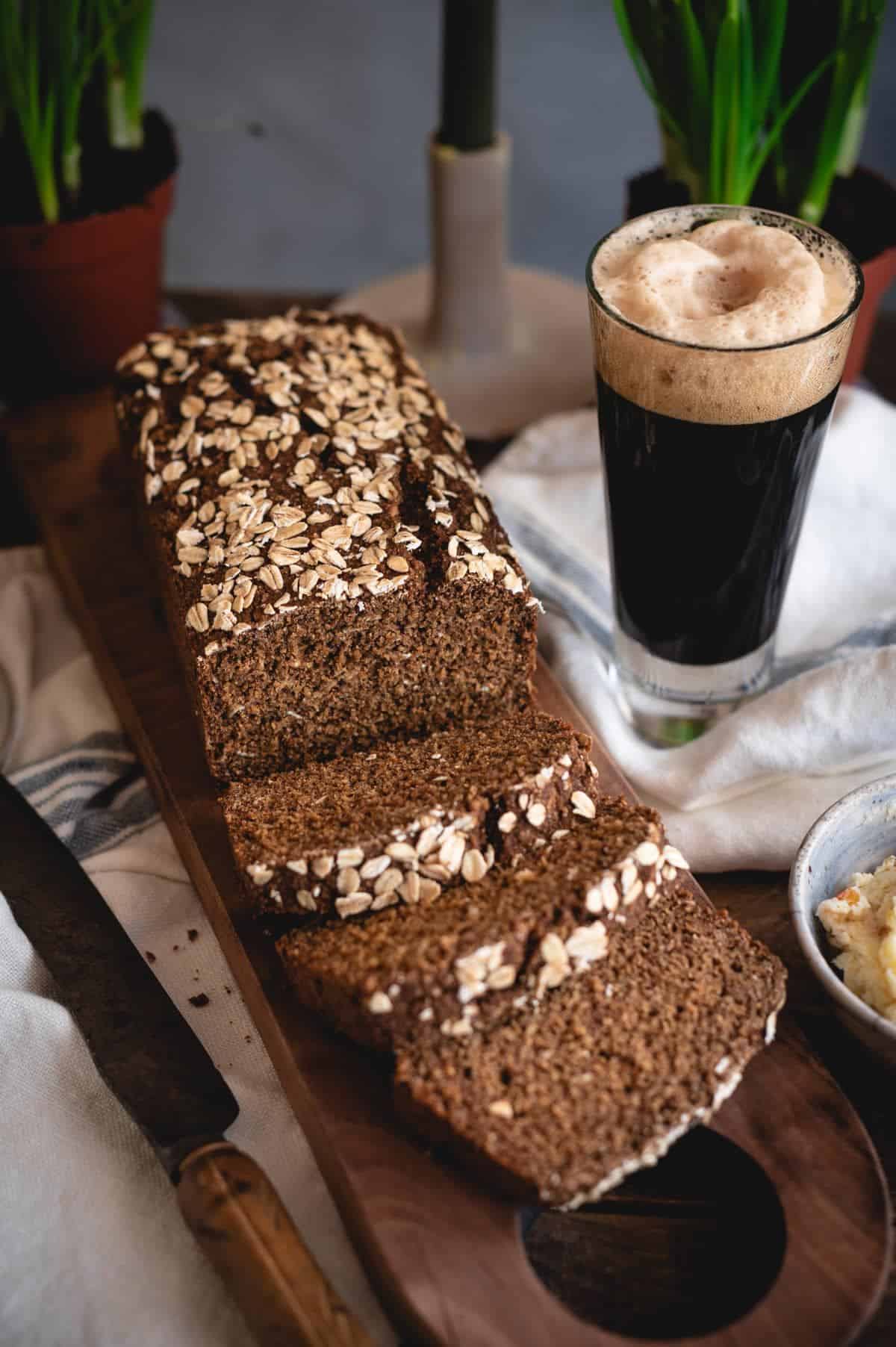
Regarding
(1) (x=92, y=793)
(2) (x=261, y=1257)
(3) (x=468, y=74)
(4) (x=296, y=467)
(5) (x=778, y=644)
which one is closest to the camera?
(2) (x=261, y=1257)

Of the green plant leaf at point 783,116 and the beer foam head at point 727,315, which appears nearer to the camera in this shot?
the beer foam head at point 727,315

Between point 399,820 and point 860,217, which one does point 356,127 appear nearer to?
point 860,217

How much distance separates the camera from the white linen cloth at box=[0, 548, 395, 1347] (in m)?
1.73

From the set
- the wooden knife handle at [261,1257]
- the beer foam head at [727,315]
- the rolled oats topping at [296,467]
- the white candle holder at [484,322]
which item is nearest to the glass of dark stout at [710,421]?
the beer foam head at [727,315]

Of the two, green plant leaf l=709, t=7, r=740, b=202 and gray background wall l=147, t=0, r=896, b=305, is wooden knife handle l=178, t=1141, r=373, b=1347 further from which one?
gray background wall l=147, t=0, r=896, b=305

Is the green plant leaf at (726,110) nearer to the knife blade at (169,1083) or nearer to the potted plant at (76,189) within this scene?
the potted plant at (76,189)

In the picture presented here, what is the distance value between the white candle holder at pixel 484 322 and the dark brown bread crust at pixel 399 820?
52.4 inches

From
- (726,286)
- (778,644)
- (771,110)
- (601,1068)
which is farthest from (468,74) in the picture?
(601,1068)

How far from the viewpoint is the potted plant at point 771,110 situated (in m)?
2.42

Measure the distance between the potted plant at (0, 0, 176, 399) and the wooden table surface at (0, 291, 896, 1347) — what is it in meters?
2.24

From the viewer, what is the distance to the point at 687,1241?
1757mm

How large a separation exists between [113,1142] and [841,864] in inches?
46.2

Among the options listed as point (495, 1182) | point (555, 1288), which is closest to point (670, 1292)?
point (555, 1288)

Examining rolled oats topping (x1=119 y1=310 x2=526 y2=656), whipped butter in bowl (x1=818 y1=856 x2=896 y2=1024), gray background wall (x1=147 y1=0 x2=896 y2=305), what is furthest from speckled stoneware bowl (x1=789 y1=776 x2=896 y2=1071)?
gray background wall (x1=147 y1=0 x2=896 y2=305)
